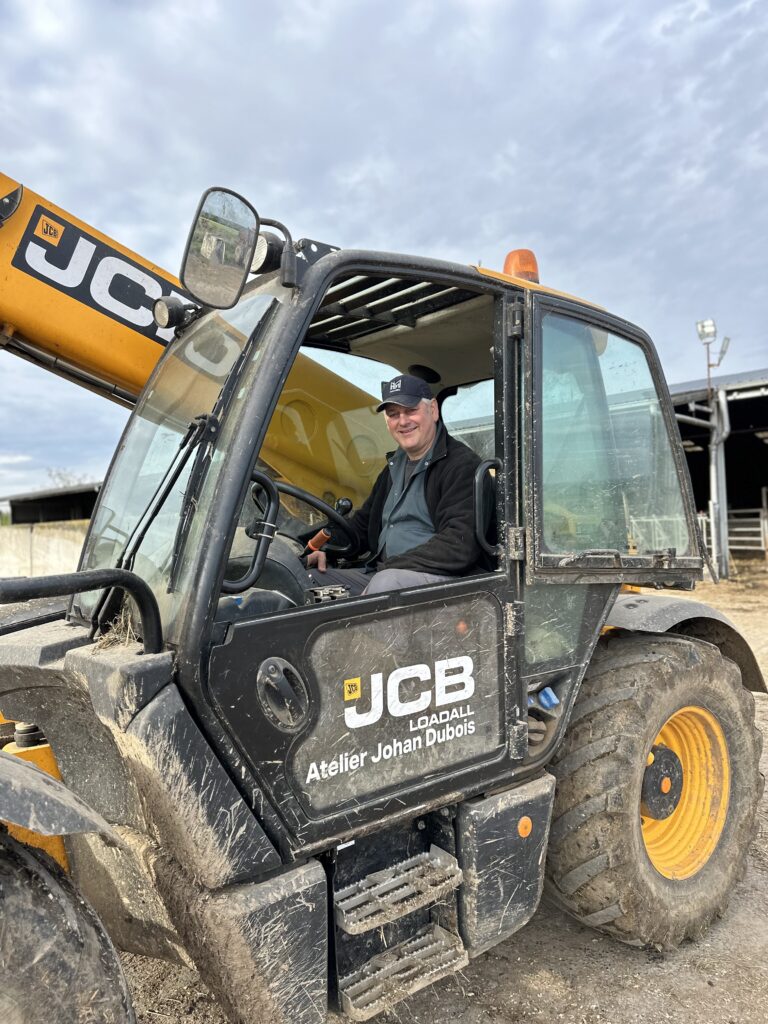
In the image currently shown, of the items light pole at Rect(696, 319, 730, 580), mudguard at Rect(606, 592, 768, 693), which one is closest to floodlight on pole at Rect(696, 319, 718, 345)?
light pole at Rect(696, 319, 730, 580)

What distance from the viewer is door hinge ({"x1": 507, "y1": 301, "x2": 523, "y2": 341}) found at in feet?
8.55

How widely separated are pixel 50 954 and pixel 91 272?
7.20ft

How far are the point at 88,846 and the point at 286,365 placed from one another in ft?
4.63

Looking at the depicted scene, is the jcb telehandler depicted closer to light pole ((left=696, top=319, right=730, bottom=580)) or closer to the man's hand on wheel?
the man's hand on wheel

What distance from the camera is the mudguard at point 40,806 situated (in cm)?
155

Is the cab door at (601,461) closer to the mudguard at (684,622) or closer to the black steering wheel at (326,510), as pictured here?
the mudguard at (684,622)

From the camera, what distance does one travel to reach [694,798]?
3254 mm

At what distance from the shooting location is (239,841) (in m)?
1.89

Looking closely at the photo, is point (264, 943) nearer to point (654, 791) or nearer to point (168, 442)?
point (168, 442)

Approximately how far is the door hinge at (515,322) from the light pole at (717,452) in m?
13.6

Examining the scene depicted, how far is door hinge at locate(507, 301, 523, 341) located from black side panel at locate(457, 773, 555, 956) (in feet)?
4.98

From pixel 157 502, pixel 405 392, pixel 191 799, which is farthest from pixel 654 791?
pixel 157 502

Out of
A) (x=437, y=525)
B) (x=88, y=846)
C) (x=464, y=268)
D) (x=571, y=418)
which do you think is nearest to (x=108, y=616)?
(x=88, y=846)

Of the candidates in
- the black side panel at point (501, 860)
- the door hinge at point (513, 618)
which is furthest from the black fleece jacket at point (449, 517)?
the black side panel at point (501, 860)
